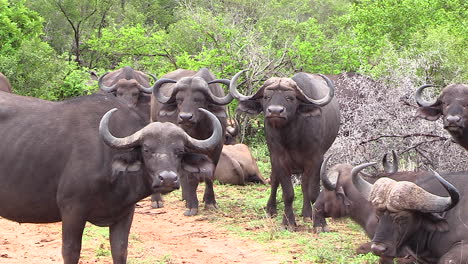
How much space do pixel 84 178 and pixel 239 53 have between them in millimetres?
10369

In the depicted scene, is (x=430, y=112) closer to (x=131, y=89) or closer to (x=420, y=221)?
(x=420, y=221)

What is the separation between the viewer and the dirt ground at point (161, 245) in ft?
25.1

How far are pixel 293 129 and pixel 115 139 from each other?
3897 mm

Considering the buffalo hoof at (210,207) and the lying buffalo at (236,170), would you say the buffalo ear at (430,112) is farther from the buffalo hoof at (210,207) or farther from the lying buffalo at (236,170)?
the lying buffalo at (236,170)

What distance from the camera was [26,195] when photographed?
614 cm

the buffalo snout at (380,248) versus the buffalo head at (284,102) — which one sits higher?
the buffalo head at (284,102)

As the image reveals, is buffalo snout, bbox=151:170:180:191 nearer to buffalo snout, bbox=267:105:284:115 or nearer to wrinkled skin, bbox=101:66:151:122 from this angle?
buffalo snout, bbox=267:105:284:115

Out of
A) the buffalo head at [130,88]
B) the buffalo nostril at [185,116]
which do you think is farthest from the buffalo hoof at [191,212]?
the buffalo head at [130,88]

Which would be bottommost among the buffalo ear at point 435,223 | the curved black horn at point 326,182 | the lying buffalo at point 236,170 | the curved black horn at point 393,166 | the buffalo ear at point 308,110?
the lying buffalo at point 236,170

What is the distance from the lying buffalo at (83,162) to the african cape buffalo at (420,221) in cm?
158

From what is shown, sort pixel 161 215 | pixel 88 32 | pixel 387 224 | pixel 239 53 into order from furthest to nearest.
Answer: pixel 88 32
pixel 239 53
pixel 161 215
pixel 387 224

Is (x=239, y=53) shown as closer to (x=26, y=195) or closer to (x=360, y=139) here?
(x=360, y=139)

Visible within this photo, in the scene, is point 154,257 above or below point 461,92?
below

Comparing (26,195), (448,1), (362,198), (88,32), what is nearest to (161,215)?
(362,198)
